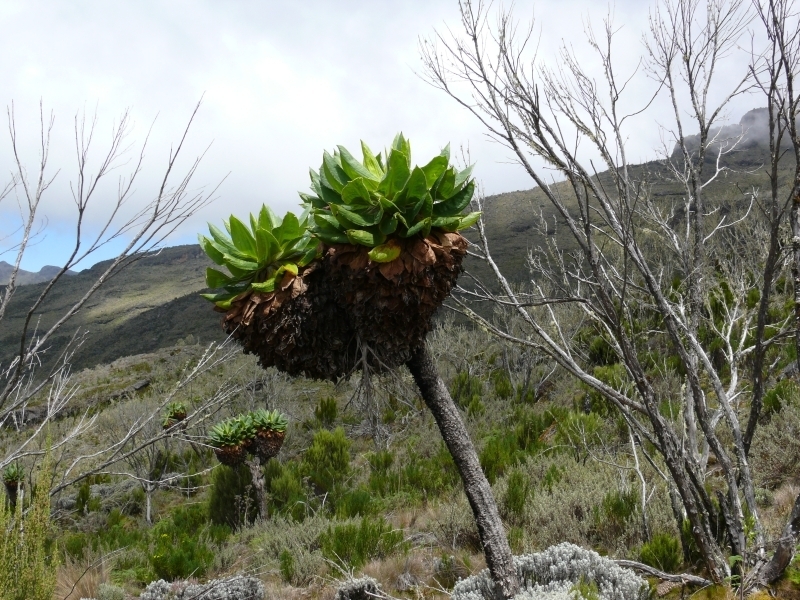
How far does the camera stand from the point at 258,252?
76.0 inches

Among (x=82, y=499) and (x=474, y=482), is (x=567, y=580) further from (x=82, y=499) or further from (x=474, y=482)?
(x=82, y=499)

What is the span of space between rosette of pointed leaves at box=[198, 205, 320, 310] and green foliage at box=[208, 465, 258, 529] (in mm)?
5957

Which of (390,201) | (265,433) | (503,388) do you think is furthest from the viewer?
(503,388)

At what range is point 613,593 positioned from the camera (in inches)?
105

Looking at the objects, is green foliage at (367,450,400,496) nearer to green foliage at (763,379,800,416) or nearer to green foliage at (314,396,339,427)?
green foliage at (314,396,339,427)

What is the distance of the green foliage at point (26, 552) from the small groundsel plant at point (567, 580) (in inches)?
83.7

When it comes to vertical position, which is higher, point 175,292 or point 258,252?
point 175,292

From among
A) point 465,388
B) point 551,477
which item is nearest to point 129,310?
point 465,388

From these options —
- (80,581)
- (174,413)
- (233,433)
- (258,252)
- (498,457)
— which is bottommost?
(498,457)

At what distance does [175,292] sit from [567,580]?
7035 cm

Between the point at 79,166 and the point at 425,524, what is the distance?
4.73 meters

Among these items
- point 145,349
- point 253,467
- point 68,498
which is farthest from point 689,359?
point 145,349

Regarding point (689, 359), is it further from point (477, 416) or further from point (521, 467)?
point (477, 416)

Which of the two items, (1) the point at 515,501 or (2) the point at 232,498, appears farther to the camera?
(2) the point at 232,498
